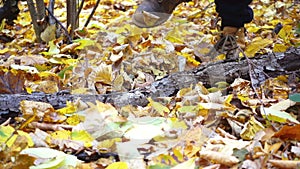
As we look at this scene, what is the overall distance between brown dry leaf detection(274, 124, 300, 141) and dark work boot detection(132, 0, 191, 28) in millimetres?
1297

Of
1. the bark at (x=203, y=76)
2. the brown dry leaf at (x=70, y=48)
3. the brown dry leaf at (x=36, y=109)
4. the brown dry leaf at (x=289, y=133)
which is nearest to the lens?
the brown dry leaf at (x=289, y=133)

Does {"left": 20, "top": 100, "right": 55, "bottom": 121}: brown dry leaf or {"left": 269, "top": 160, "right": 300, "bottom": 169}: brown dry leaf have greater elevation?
{"left": 269, "top": 160, "right": 300, "bottom": 169}: brown dry leaf

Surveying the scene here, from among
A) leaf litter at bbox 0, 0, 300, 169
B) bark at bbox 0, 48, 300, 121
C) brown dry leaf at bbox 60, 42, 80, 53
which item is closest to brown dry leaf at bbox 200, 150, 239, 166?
Result: leaf litter at bbox 0, 0, 300, 169

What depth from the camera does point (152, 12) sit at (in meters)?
2.21

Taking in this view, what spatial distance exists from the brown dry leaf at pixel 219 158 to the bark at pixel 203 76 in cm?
43

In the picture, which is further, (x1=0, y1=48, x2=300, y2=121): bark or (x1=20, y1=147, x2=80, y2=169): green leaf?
(x1=0, y1=48, x2=300, y2=121): bark

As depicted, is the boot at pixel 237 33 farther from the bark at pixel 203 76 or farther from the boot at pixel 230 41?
the bark at pixel 203 76

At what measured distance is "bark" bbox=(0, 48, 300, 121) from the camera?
133 centimetres

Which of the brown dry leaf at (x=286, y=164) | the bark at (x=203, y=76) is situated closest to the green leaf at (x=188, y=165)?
the brown dry leaf at (x=286, y=164)

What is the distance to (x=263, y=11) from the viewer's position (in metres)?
3.34

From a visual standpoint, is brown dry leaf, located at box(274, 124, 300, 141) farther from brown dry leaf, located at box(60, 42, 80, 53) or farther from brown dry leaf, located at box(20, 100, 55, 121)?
brown dry leaf, located at box(60, 42, 80, 53)

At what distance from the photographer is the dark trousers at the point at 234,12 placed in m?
1.75

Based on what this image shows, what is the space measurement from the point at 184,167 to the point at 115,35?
1470mm

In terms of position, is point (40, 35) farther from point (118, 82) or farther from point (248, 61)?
point (248, 61)
